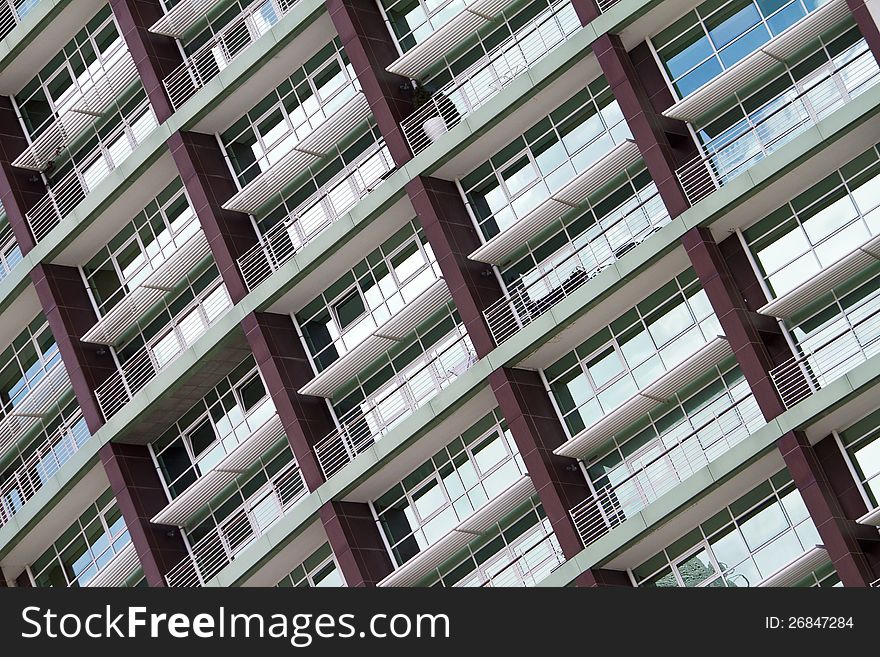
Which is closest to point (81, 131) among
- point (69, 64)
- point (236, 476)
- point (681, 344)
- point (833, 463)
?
point (69, 64)

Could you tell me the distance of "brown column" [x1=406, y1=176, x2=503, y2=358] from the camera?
5653cm

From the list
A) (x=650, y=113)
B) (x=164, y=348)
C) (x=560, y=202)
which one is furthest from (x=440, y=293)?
(x=164, y=348)

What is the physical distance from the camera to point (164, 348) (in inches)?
2517

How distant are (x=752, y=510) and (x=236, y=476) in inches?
618

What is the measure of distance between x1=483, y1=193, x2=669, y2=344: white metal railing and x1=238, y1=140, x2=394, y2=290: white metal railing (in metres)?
5.73

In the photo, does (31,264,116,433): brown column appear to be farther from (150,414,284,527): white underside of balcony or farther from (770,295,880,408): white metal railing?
(770,295,880,408): white metal railing

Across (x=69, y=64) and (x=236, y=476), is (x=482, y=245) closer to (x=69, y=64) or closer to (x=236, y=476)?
(x=236, y=476)

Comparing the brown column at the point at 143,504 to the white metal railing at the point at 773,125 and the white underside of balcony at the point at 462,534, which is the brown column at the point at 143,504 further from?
the white metal railing at the point at 773,125

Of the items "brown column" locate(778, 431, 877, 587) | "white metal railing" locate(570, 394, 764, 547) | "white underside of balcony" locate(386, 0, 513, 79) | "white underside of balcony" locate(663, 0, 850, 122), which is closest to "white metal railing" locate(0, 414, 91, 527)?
"white underside of balcony" locate(386, 0, 513, 79)

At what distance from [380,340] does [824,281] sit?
12788mm

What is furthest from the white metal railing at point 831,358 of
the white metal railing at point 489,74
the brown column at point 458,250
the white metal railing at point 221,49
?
the white metal railing at point 221,49

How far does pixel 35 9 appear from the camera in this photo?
6625cm

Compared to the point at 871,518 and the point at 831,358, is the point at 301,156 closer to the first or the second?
the point at 831,358

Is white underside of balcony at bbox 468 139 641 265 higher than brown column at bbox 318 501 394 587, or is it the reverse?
white underside of balcony at bbox 468 139 641 265
